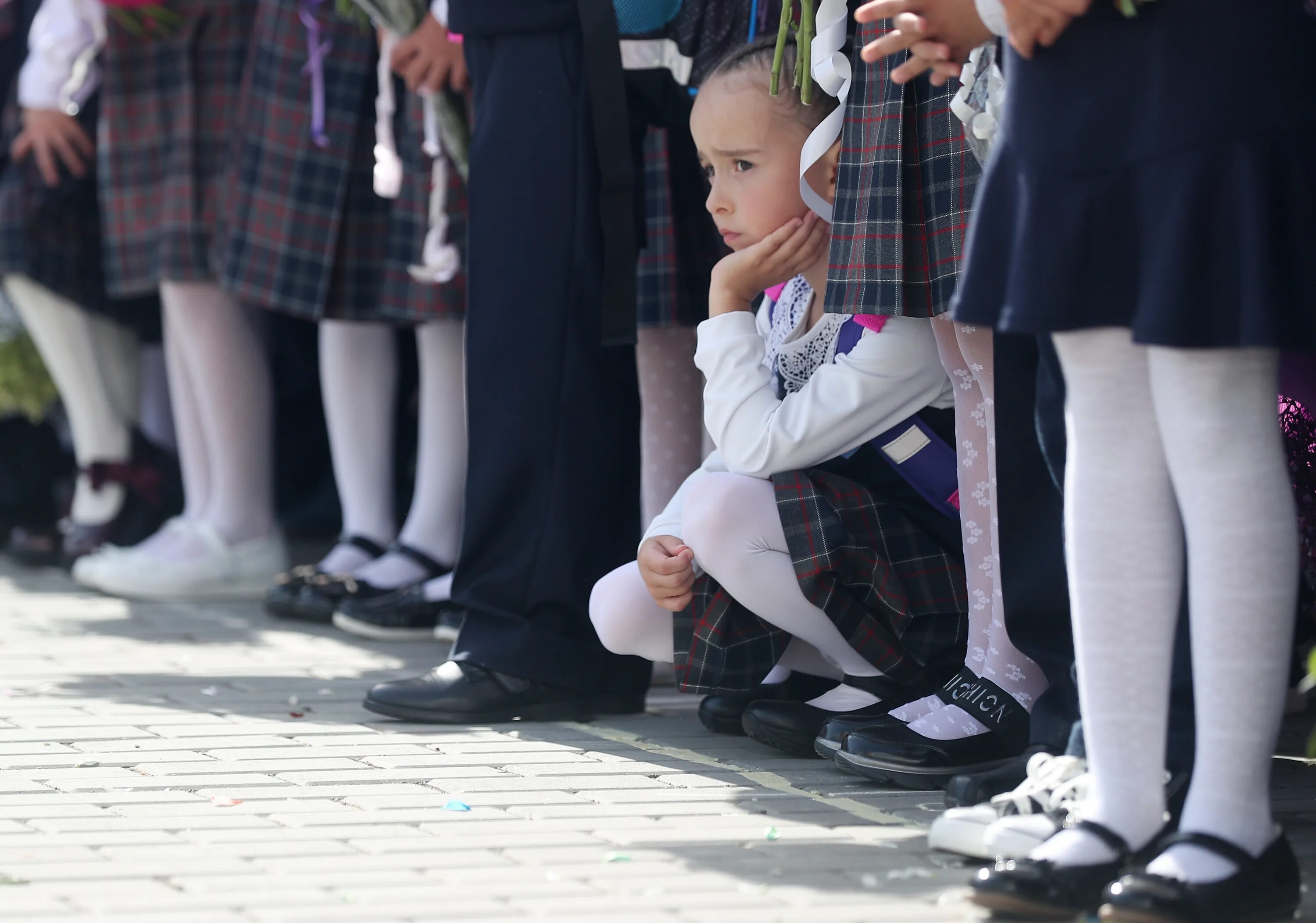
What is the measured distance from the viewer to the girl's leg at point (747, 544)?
231cm

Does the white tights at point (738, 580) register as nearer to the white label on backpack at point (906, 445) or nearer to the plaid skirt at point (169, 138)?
the white label on backpack at point (906, 445)

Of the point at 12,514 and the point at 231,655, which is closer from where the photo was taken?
the point at 231,655

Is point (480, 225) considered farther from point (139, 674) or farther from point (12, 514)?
point (12, 514)

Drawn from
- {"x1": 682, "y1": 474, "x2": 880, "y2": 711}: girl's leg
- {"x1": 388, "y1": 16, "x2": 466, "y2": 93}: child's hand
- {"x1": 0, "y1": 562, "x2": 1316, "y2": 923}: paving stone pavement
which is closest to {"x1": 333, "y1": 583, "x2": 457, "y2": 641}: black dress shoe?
{"x1": 0, "y1": 562, "x2": 1316, "y2": 923}: paving stone pavement

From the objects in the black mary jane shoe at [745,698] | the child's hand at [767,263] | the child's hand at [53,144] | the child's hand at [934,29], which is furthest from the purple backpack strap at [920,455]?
the child's hand at [53,144]

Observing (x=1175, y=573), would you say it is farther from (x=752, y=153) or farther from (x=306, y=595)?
(x=306, y=595)

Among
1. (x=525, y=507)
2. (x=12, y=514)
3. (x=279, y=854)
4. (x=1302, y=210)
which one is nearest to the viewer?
(x=1302, y=210)

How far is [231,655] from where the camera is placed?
3320 millimetres

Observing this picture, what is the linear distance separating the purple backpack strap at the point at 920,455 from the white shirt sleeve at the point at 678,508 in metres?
0.23

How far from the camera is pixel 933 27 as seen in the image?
180 cm

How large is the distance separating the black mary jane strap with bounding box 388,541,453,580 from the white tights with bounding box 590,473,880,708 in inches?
53.7

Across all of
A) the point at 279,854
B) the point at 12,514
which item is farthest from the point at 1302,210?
the point at 12,514

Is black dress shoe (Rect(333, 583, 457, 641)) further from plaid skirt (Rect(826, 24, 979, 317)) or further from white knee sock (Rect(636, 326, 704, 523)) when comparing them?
plaid skirt (Rect(826, 24, 979, 317))

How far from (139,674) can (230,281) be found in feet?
3.96
